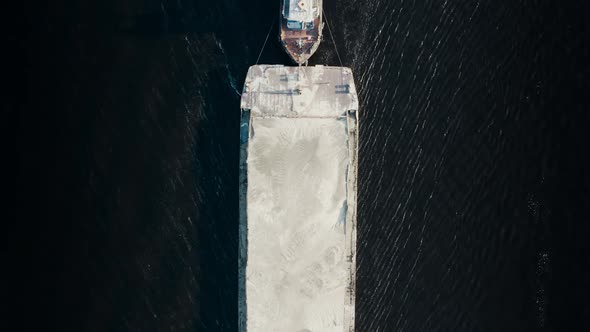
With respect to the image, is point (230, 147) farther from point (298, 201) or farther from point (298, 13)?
point (298, 13)

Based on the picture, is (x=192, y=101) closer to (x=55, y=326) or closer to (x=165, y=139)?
(x=165, y=139)

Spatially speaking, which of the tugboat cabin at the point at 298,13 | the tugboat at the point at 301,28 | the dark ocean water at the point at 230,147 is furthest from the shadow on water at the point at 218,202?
the tugboat cabin at the point at 298,13

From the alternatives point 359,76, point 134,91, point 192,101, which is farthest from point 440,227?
point 134,91

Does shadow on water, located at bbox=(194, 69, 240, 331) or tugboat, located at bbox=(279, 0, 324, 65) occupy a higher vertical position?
tugboat, located at bbox=(279, 0, 324, 65)

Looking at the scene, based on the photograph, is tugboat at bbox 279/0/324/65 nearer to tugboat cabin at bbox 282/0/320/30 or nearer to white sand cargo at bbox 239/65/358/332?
tugboat cabin at bbox 282/0/320/30

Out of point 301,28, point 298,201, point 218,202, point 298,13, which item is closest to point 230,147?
point 218,202

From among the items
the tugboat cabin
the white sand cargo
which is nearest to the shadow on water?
the white sand cargo
